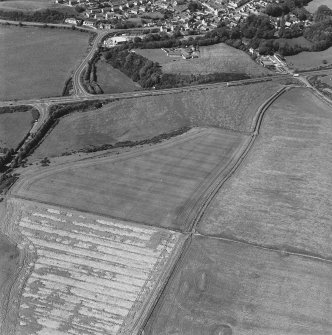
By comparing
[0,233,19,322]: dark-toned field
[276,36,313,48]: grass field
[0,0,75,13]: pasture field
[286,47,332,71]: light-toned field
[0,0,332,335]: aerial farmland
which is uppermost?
[0,0,75,13]: pasture field

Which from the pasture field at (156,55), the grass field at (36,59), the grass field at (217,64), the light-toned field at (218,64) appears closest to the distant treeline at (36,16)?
the grass field at (36,59)

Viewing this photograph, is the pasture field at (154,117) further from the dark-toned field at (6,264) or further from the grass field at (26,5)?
the grass field at (26,5)

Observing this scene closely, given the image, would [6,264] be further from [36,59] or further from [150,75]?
[36,59]

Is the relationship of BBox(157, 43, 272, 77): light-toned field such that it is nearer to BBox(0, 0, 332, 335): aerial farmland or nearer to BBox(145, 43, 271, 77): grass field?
BBox(145, 43, 271, 77): grass field

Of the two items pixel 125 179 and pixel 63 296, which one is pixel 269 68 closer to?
pixel 125 179

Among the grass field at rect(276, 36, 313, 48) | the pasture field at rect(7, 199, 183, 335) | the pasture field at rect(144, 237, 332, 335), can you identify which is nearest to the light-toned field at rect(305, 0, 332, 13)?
the grass field at rect(276, 36, 313, 48)
